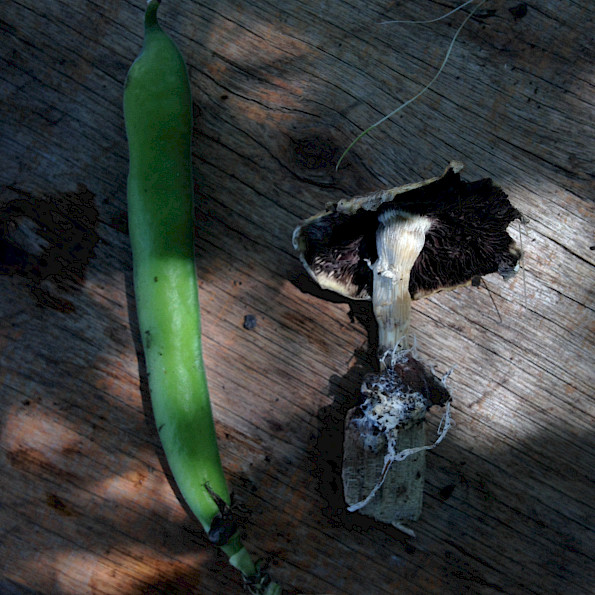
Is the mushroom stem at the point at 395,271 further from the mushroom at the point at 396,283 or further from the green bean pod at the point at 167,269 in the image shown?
the green bean pod at the point at 167,269

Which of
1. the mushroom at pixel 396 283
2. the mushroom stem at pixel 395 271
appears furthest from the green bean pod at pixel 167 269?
the mushroom stem at pixel 395 271

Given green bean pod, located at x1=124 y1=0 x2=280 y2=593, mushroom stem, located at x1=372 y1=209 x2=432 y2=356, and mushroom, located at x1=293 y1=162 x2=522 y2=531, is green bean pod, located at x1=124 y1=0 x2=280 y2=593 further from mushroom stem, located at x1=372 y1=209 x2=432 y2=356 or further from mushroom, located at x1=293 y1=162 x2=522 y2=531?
mushroom stem, located at x1=372 y1=209 x2=432 y2=356

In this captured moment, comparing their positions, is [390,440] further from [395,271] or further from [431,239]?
[431,239]

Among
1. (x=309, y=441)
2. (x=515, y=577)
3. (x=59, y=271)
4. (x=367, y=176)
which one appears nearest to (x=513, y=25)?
(x=367, y=176)

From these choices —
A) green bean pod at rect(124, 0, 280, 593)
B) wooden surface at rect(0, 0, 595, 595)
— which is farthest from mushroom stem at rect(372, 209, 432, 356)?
green bean pod at rect(124, 0, 280, 593)

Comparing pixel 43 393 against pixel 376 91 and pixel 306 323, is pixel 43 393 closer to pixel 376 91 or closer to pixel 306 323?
pixel 306 323

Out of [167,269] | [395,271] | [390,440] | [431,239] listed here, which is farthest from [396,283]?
[167,269]
